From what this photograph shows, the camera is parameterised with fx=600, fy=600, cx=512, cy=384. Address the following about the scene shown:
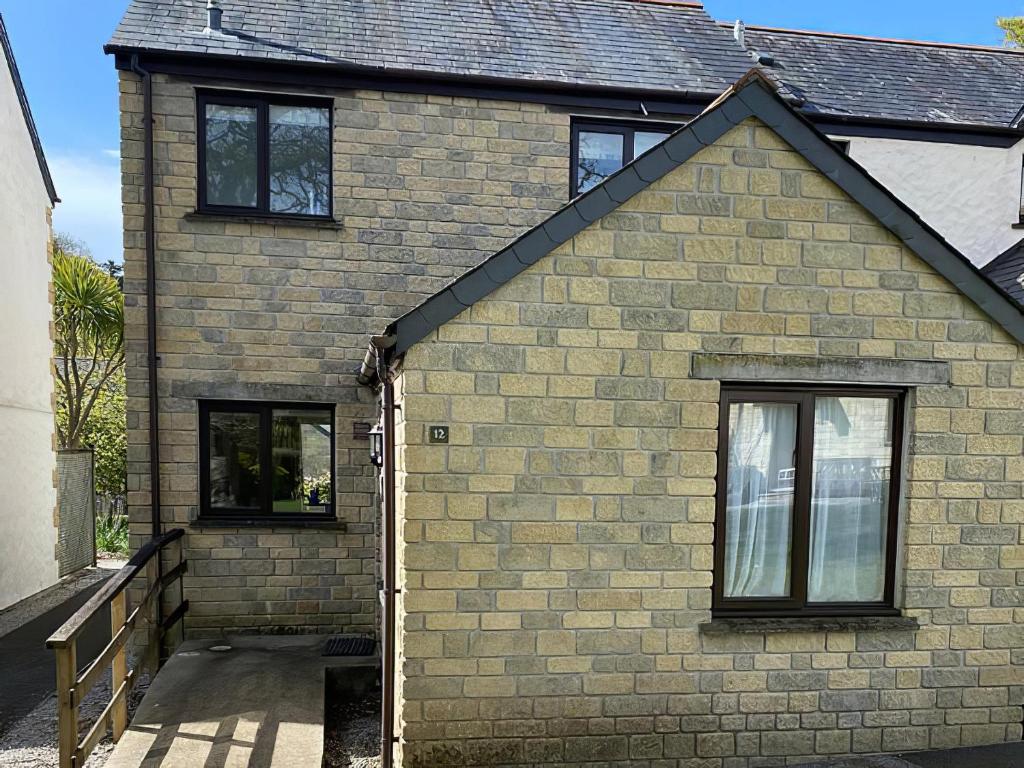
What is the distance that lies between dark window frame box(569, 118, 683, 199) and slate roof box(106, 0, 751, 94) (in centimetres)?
38

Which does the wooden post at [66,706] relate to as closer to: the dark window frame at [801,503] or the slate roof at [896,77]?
the dark window frame at [801,503]

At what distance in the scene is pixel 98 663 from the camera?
159 inches

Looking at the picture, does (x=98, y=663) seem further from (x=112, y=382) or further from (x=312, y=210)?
(x=112, y=382)

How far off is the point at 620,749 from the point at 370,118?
604 centimetres

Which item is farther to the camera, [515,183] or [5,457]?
[5,457]

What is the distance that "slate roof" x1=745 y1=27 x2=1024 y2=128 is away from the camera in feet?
24.7

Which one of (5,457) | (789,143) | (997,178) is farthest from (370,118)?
(997,178)

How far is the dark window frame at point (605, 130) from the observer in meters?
6.53

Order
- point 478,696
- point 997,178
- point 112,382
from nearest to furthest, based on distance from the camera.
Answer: point 478,696
point 997,178
point 112,382

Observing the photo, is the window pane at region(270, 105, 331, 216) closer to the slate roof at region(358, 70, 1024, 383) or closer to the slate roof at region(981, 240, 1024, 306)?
the slate roof at region(358, 70, 1024, 383)

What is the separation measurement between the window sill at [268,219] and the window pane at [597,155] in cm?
268

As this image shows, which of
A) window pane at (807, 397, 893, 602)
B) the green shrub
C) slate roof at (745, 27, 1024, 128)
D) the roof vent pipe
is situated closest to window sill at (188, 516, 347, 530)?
window pane at (807, 397, 893, 602)

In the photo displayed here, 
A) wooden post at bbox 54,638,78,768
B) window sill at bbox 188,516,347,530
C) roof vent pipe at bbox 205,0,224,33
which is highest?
roof vent pipe at bbox 205,0,224,33

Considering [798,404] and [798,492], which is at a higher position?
[798,404]
